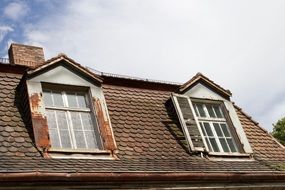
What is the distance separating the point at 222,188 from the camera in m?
8.14

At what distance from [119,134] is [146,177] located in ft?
5.80

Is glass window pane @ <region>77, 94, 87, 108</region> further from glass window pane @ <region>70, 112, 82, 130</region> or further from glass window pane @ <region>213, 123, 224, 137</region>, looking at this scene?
glass window pane @ <region>213, 123, 224, 137</region>

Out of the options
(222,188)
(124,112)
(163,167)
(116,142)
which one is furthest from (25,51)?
(222,188)

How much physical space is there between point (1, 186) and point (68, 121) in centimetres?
248

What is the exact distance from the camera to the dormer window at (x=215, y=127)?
9.89m

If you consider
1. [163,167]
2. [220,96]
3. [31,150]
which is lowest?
[163,167]

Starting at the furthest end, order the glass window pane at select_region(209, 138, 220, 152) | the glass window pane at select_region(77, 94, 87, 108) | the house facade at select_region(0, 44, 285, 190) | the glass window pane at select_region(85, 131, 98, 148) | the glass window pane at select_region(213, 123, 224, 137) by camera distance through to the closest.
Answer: the glass window pane at select_region(213, 123, 224, 137) < the glass window pane at select_region(209, 138, 220, 152) < the glass window pane at select_region(77, 94, 87, 108) < the glass window pane at select_region(85, 131, 98, 148) < the house facade at select_region(0, 44, 285, 190)

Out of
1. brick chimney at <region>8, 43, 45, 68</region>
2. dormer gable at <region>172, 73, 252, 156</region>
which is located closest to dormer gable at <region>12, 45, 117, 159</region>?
brick chimney at <region>8, 43, 45, 68</region>

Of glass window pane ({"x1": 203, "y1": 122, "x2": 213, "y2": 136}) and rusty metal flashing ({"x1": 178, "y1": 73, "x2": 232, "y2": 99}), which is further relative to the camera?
rusty metal flashing ({"x1": 178, "y1": 73, "x2": 232, "y2": 99})

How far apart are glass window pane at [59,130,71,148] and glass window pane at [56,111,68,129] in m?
0.14

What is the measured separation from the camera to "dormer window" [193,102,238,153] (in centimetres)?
989

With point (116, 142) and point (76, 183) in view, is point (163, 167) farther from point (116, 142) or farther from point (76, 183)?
point (76, 183)

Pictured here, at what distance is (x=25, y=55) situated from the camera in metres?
10.5

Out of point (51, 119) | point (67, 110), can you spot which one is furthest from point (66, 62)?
point (51, 119)
